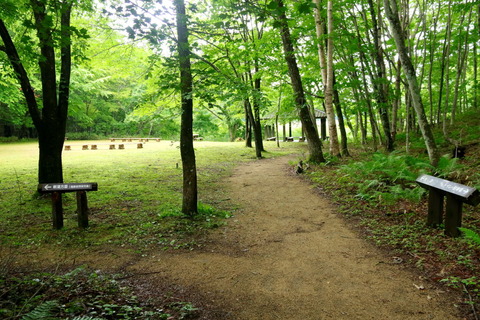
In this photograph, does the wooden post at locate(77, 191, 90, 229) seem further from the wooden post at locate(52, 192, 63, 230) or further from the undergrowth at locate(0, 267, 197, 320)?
the undergrowth at locate(0, 267, 197, 320)

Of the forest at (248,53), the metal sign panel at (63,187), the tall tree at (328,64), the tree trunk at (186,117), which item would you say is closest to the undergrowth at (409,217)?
the forest at (248,53)

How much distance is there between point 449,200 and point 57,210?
21.9ft

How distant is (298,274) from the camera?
3670mm

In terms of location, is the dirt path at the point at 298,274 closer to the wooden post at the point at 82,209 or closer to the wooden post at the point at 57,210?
the wooden post at the point at 82,209

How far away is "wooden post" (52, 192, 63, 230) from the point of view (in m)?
5.16

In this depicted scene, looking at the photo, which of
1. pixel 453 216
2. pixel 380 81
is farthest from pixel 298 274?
pixel 380 81

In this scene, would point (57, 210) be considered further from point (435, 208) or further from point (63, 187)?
point (435, 208)

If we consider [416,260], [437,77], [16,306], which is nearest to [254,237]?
[416,260]

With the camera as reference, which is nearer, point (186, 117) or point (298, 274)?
point (298, 274)

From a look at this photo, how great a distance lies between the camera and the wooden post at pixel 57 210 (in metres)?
5.16

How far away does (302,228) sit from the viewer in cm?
535

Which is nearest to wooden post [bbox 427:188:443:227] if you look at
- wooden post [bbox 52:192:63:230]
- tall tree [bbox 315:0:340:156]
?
tall tree [bbox 315:0:340:156]

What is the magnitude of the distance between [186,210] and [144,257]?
5.73 ft

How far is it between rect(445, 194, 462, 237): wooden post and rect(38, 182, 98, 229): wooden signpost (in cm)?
601
